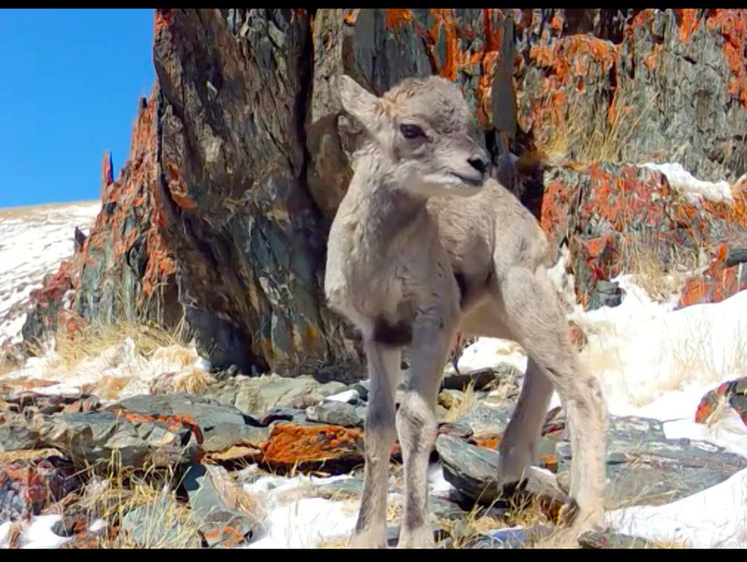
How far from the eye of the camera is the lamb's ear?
4023mm

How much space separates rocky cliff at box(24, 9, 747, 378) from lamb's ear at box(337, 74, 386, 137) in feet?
14.7

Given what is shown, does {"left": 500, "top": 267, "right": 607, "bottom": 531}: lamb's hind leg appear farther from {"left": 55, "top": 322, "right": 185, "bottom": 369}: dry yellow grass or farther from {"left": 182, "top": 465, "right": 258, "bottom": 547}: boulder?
{"left": 55, "top": 322, "right": 185, "bottom": 369}: dry yellow grass

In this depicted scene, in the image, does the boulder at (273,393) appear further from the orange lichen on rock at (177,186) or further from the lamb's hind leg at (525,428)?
the lamb's hind leg at (525,428)

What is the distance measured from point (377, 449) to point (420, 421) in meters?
0.32

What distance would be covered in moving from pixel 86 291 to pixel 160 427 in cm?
817

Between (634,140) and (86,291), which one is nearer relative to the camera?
(634,140)

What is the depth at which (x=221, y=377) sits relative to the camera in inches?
392

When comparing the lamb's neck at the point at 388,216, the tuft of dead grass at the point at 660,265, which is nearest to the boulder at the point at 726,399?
the tuft of dead grass at the point at 660,265

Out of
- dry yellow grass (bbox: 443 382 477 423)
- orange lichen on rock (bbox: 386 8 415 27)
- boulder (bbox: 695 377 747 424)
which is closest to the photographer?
boulder (bbox: 695 377 747 424)

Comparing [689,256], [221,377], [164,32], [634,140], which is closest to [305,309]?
[221,377]

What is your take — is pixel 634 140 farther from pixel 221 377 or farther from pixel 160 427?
pixel 160 427

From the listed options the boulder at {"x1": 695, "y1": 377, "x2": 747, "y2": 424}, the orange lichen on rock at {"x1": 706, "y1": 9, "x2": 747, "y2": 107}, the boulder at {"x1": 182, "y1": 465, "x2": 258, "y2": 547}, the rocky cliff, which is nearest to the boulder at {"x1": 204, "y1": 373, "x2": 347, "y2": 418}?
the rocky cliff
